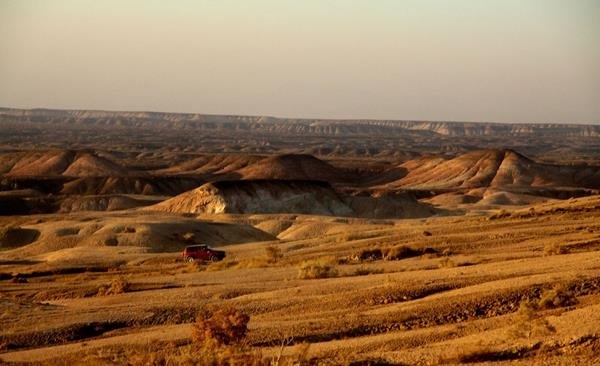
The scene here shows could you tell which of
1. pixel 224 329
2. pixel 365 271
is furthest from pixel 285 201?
pixel 224 329

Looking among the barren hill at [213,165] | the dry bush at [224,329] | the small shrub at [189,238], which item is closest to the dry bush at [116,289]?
the dry bush at [224,329]

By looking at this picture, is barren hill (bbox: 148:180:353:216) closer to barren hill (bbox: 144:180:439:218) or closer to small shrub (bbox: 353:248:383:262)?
barren hill (bbox: 144:180:439:218)

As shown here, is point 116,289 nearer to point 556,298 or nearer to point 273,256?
point 273,256

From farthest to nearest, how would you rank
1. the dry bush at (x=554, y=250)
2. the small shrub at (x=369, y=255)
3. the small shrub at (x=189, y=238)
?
the small shrub at (x=189, y=238), the small shrub at (x=369, y=255), the dry bush at (x=554, y=250)

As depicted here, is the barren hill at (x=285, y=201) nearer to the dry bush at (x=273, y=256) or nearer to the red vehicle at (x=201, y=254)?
the red vehicle at (x=201, y=254)

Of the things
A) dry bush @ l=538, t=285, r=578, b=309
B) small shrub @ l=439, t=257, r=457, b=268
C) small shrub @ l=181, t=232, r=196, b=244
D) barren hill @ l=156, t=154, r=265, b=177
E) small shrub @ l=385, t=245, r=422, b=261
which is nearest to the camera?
dry bush @ l=538, t=285, r=578, b=309

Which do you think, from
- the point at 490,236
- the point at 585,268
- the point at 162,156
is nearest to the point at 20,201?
the point at 490,236

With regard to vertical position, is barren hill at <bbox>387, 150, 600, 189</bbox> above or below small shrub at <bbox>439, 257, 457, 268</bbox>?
below

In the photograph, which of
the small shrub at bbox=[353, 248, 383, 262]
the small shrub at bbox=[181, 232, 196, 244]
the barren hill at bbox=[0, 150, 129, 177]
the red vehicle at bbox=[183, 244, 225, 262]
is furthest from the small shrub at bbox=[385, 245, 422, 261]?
the barren hill at bbox=[0, 150, 129, 177]

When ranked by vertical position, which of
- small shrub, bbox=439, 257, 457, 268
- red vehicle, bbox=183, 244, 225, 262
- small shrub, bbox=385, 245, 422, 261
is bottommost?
red vehicle, bbox=183, 244, 225, 262

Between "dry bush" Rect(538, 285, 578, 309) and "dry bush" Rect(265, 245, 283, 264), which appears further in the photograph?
"dry bush" Rect(265, 245, 283, 264)

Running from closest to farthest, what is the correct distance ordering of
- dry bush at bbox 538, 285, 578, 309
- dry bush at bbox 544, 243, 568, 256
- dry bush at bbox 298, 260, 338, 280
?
dry bush at bbox 538, 285, 578, 309 < dry bush at bbox 298, 260, 338, 280 < dry bush at bbox 544, 243, 568, 256

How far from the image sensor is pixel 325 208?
8212 centimetres

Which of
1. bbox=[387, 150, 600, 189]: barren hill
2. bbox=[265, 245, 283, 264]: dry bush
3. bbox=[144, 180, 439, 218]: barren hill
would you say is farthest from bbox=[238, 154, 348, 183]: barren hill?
bbox=[265, 245, 283, 264]: dry bush
